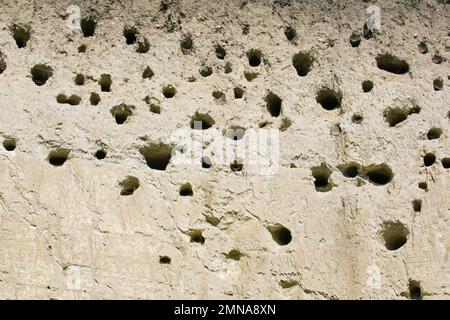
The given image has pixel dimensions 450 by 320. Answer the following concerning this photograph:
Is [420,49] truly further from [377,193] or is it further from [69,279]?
[69,279]

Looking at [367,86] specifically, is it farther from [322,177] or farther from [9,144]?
[9,144]

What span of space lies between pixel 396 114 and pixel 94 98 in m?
1.67

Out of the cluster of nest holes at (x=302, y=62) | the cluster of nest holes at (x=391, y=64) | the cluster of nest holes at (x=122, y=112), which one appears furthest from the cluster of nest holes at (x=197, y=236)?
the cluster of nest holes at (x=391, y=64)

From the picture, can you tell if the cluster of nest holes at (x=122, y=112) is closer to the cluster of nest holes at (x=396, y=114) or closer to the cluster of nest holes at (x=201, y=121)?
the cluster of nest holes at (x=201, y=121)

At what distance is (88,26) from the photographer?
16.6ft

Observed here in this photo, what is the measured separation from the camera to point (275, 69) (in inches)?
195

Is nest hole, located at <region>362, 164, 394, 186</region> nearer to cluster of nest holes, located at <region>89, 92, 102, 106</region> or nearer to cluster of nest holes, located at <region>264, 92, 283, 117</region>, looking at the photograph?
cluster of nest holes, located at <region>264, 92, 283, 117</region>

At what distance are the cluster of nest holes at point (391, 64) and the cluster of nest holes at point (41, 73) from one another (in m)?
1.85

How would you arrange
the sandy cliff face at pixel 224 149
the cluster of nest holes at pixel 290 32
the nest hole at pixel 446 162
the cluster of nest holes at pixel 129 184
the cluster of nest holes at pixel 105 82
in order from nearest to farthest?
the sandy cliff face at pixel 224 149 → the cluster of nest holes at pixel 129 184 → the nest hole at pixel 446 162 → the cluster of nest holes at pixel 105 82 → the cluster of nest holes at pixel 290 32

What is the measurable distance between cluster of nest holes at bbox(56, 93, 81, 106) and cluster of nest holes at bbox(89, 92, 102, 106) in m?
0.06

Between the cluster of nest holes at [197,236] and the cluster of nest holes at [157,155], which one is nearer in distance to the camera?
the cluster of nest holes at [197,236]

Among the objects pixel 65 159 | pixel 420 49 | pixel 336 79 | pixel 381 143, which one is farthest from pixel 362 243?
pixel 65 159

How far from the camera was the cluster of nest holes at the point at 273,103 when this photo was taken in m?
4.88
